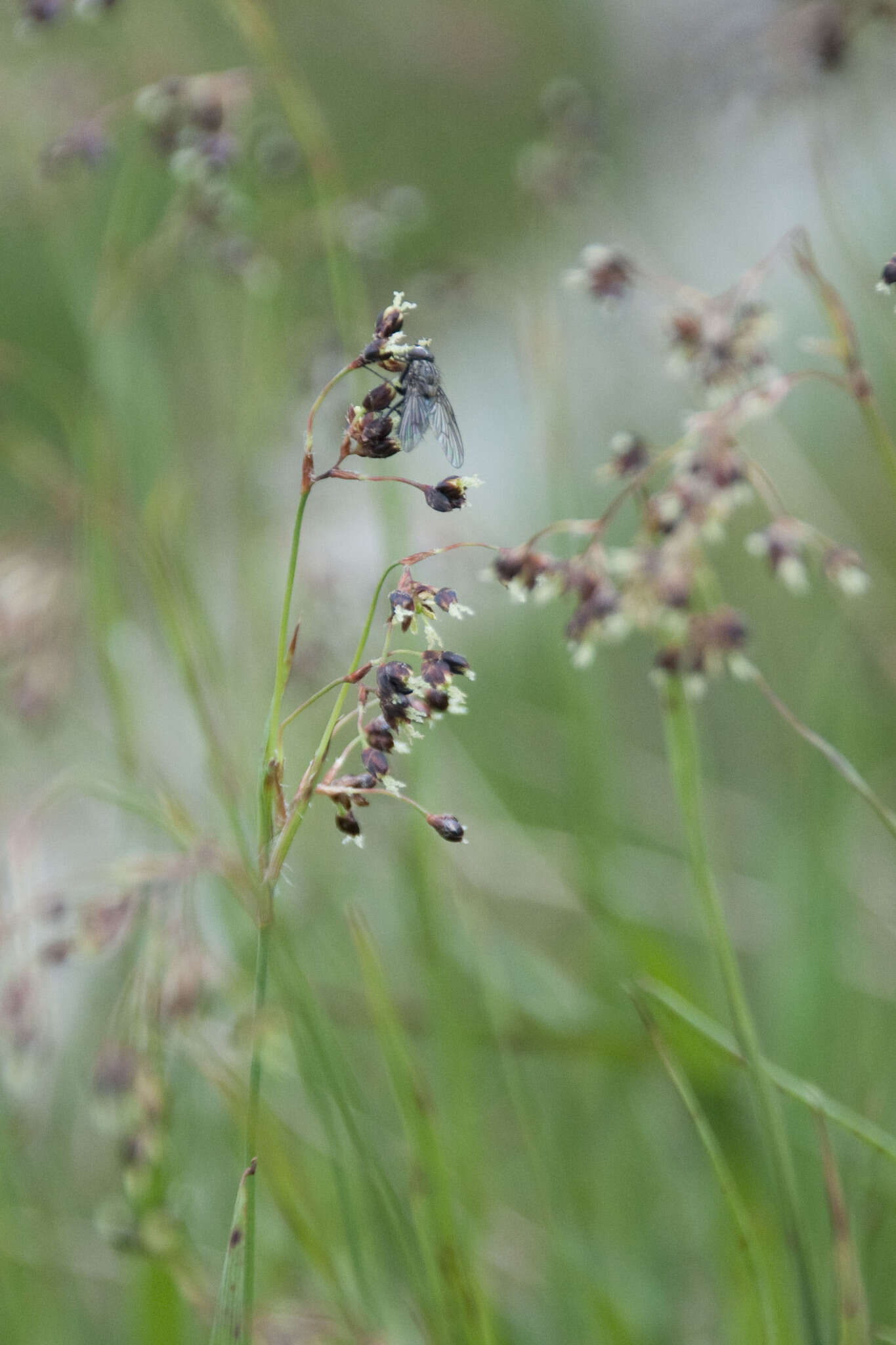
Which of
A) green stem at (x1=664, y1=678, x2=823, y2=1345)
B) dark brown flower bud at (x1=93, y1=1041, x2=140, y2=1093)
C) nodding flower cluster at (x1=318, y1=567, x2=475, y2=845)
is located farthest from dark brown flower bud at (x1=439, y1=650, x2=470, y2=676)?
dark brown flower bud at (x1=93, y1=1041, x2=140, y2=1093)

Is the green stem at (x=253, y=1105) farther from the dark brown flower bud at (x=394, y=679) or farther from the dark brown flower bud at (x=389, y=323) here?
the dark brown flower bud at (x=389, y=323)

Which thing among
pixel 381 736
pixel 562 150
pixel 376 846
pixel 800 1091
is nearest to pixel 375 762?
pixel 381 736

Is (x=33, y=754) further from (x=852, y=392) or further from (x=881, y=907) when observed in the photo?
(x=852, y=392)

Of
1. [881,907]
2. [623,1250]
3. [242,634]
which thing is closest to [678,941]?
[881,907]

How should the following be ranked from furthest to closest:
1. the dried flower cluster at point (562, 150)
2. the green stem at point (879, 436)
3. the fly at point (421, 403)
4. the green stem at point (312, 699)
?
1. the dried flower cluster at point (562, 150)
2. the green stem at point (879, 436)
3. the fly at point (421, 403)
4. the green stem at point (312, 699)

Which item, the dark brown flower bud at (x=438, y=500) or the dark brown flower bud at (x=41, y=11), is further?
the dark brown flower bud at (x=41, y=11)

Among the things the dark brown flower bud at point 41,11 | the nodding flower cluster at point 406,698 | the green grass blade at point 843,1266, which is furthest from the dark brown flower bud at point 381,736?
the dark brown flower bud at point 41,11

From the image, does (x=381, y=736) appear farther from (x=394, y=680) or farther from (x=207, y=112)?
(x=207, y=112)
